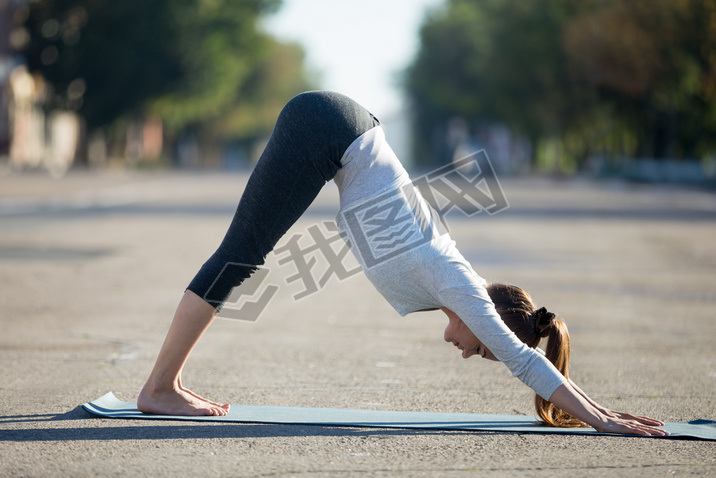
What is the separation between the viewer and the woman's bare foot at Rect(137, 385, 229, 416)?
4.42m

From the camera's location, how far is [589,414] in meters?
4.14

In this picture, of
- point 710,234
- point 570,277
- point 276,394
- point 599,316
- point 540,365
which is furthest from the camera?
point 710,234

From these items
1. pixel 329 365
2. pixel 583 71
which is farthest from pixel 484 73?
pixel 329 365

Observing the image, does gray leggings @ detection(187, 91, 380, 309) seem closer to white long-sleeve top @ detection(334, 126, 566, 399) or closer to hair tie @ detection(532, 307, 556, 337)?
white long-sleeve top @ detection(334, 126, 566, 399)

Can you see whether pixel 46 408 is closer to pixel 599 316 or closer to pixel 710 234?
pixel 599 316

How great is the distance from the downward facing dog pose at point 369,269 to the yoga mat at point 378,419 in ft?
0.30

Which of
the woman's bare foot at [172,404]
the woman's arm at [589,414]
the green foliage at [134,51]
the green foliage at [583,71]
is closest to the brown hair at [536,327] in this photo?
the woman's arm at [589,414]

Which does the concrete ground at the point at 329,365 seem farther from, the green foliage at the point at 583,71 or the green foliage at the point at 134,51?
the green foliage at the point at 134,51

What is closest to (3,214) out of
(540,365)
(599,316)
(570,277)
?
(570,277)

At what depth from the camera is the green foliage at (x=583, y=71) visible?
38.9 m

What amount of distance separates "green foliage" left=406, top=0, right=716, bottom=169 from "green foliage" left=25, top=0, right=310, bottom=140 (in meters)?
13.9

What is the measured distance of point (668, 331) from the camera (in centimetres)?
769

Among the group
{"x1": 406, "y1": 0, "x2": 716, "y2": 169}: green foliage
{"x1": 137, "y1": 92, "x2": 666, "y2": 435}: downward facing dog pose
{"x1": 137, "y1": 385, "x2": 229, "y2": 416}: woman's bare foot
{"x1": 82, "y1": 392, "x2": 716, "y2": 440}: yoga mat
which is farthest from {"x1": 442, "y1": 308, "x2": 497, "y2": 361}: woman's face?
{"x1": 406, "y1": 0, "x2": 716, "y2": 169}: green foliage

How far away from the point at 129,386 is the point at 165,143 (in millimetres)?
80028
